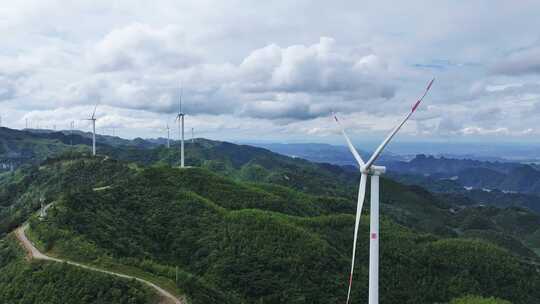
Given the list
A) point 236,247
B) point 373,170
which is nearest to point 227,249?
point 236,247

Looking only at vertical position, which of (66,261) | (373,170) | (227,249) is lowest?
(227,249)

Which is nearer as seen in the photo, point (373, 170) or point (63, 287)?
point (373, 170)

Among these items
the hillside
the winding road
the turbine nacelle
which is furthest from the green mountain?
the turbine nacelle

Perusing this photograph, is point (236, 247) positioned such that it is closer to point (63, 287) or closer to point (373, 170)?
point (63, 287)

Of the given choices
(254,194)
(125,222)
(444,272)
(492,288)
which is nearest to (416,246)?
(444,272)

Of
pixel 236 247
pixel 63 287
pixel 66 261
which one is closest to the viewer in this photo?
pixel 63 287

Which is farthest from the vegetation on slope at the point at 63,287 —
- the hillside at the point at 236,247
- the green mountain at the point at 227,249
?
the hillside at the point at 236,247

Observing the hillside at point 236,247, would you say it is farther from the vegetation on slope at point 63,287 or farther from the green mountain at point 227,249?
the vegetation on slope at point 63,287

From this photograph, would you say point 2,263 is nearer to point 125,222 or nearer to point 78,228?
point 78,228
